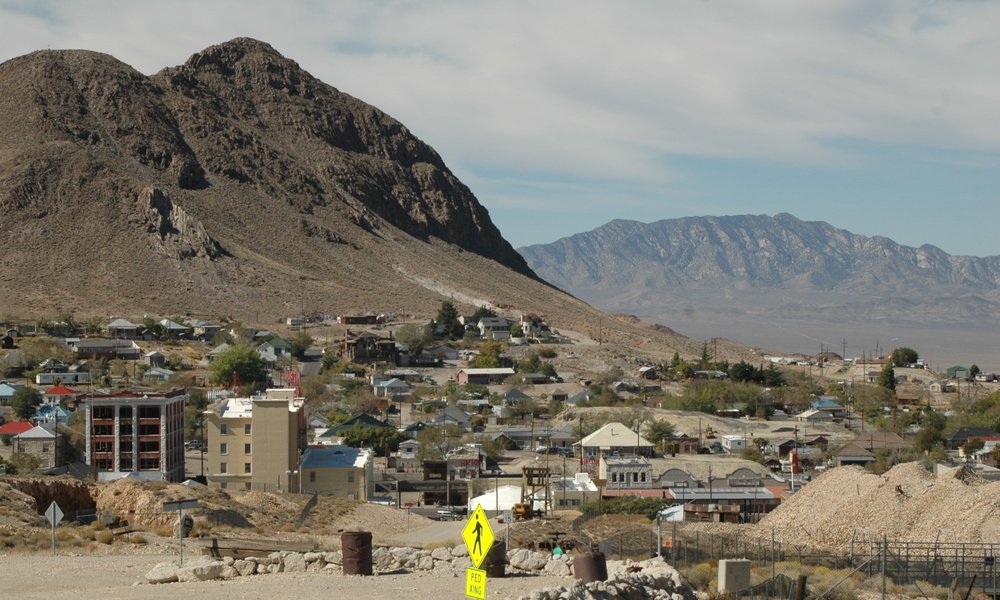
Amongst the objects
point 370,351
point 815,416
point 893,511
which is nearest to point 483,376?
point 370,351

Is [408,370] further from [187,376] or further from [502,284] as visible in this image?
[502,284]

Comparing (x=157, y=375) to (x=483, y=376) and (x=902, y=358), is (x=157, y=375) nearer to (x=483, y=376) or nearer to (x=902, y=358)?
(x=483, y=376)

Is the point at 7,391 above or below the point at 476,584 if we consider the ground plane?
above

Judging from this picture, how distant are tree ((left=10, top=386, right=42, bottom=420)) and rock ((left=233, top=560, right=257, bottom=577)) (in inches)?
2085

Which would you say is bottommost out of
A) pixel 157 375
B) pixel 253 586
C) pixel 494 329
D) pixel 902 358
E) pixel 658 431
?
pixel 658 431

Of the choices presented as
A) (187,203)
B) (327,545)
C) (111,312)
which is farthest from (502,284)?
(327,545)

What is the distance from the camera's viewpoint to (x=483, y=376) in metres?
96.6

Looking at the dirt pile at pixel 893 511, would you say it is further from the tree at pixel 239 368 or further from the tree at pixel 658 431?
the tree at pixel 239 368

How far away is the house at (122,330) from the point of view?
335 ft

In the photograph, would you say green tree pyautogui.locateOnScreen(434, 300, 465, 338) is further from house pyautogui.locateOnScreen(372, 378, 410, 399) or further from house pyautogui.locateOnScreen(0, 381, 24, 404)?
house pyautogui.locateOnScreen(0, 381, 24, 404)

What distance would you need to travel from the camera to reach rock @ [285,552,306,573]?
68.7 feet

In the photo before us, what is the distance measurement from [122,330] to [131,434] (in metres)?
53.4

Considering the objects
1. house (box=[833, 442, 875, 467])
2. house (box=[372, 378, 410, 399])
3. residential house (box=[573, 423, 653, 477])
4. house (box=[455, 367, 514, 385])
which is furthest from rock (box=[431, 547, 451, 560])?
house (box=[455, 367, 514, 385])

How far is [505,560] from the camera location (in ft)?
70.2
